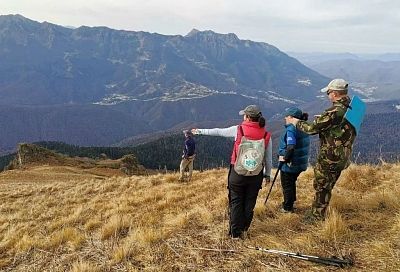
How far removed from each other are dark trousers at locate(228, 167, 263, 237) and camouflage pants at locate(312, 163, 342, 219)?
3.12 ft

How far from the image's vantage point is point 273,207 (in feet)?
27.1

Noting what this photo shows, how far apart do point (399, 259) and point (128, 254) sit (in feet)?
12.2

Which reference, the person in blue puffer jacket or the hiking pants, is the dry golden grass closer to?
the person in blue puffer jacket

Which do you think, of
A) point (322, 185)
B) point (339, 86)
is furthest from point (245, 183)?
point (339, 86)

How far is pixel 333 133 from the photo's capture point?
21.4 ft

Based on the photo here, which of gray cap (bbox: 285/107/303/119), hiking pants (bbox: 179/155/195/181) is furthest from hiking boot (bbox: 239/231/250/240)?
hiking pants (bbox: 179/155/195/181)

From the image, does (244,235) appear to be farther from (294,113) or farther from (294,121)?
(294,113)

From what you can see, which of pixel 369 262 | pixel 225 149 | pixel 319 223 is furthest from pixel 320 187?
pixel 225 149

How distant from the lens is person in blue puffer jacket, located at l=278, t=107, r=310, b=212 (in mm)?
7402

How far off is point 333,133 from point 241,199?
1.77 m

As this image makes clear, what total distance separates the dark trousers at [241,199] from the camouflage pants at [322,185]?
95 centimetres

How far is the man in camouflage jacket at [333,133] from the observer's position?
21.0ft

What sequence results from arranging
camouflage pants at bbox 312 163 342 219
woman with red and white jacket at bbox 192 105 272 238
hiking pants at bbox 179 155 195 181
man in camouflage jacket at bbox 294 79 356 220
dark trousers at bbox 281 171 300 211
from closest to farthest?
1. man in camouflage jacket at bbox 294 79 356 220
2. woman with red and white jacket at bbox 192 105 272 238
3. camouflage pants at bbox 312 163 342 219
4. dark trousers at bbox 281 171 300 211
5. hiking pants at bbox 179 155 195 181

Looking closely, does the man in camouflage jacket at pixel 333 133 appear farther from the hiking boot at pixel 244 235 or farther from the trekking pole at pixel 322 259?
the trekking pole at pixel 322 259
